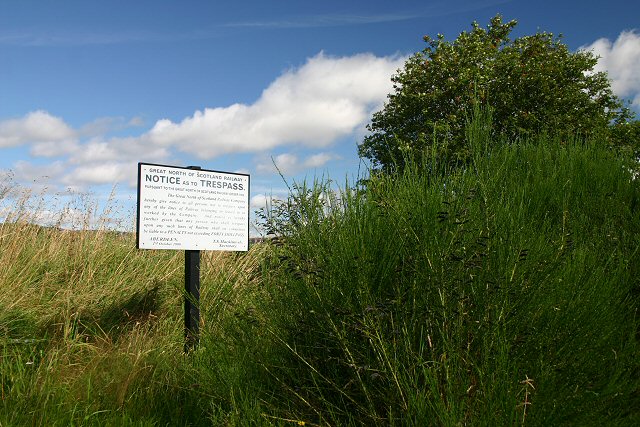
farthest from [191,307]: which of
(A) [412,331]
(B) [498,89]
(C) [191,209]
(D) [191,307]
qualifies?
(B) [498,89]

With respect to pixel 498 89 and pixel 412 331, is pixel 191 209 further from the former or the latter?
pixel 498 89

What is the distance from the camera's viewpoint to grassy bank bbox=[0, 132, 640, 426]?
3.36 meters

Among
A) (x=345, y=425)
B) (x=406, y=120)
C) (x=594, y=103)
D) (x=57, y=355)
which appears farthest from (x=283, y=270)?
(x=594, y=103)

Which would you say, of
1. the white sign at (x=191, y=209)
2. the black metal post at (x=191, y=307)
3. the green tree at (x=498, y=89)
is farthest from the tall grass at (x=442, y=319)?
the green tree at (x=498, y=89)

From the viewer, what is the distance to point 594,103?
72.1 ft

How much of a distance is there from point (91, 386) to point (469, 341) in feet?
10.6

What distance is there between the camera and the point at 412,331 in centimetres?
343

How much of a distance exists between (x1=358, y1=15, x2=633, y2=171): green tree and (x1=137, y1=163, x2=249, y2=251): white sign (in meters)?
12.0

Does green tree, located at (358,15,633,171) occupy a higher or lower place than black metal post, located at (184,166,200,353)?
higher

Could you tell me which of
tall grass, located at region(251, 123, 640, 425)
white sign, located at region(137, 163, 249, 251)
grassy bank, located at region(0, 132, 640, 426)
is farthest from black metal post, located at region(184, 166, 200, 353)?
tall grass, located at region(251, 123, 640, 425)

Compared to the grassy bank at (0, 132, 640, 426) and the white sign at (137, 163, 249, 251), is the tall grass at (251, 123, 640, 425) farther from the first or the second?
the white sign at (137, 163, 249, 251)

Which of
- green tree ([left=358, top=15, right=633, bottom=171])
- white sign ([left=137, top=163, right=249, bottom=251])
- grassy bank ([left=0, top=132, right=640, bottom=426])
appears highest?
green tree ([left=358, top=15, right=633, bottom=171])

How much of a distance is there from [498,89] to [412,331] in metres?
18.0

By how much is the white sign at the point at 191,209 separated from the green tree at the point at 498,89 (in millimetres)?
12010
